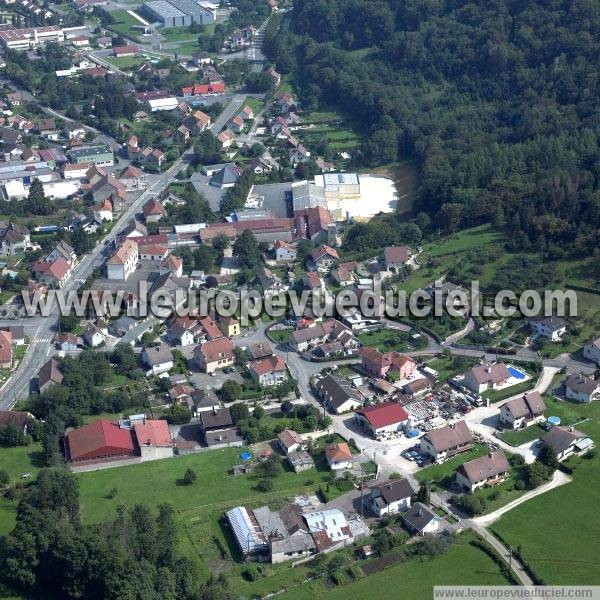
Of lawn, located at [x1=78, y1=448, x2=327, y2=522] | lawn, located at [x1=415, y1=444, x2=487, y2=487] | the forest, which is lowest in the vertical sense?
lawn, located at [x1=78, y1=448, x2=327, y2=522]

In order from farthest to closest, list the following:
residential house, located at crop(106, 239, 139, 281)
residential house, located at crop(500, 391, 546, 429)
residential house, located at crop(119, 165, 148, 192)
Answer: residential house, located at crop(119, 165, 148, 192), residential house, located at crop(106, 239, 139, 281), residential house, located at crop(500, 391, 546, 429)

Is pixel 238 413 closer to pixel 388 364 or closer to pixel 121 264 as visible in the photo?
pixel 388 364

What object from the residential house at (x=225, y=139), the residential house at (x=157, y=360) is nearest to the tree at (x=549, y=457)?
the residential house at (x=157, y=360)

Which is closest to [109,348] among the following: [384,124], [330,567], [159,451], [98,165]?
[159,451]

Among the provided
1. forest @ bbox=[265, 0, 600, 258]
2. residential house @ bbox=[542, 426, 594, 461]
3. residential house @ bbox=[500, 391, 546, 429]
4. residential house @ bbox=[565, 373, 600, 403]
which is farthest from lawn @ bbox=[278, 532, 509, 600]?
forest @ bbox=[265, 0, 600, 258]

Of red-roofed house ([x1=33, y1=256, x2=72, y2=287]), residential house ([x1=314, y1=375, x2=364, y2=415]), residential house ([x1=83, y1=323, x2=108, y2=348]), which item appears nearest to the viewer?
residential house ([x1=314, y1=375, x2=364, y2=415])

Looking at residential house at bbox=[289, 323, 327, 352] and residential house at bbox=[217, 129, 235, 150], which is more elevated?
residential house at bbox=[217, 129, 235, 150]

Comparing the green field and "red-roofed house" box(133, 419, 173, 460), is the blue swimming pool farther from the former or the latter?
"red-roofed house" box(133, 419, 173, 460)

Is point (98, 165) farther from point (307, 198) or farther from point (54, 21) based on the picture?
point (54, 21)
